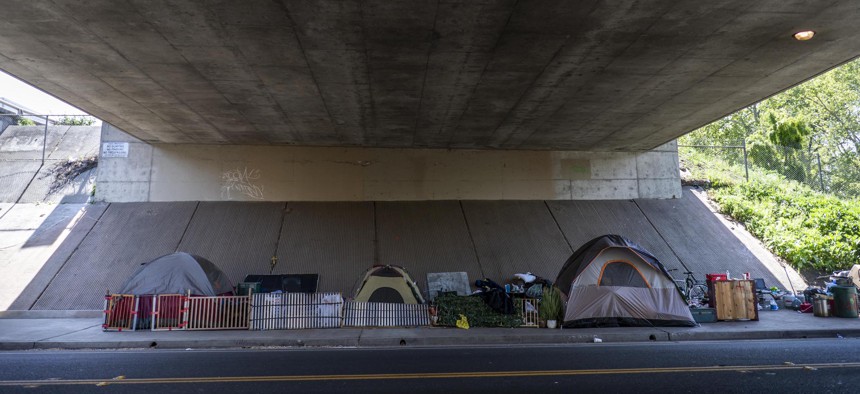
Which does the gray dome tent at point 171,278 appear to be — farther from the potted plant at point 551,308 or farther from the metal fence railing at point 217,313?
the potted plant at point 551,308

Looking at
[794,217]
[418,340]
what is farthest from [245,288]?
[794,217]

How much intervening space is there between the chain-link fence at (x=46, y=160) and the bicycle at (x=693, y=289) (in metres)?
21.2

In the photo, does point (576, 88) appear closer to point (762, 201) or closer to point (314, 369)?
point (314, 369)

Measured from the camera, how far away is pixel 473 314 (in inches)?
465

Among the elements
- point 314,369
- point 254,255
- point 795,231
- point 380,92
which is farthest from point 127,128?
point 795,231

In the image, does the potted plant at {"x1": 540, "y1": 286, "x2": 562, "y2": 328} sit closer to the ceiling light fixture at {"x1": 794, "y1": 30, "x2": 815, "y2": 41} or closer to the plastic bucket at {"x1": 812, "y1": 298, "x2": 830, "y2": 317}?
the plastic bucket at {"x1": 812, "y1": 298, "x2": 830, "y2": 317}

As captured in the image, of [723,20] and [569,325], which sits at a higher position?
[723,20]

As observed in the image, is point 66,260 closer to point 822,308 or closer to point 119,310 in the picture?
point 119,310

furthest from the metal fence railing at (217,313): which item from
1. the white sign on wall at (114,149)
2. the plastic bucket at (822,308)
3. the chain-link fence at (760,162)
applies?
the chain-link fence at (760,162)

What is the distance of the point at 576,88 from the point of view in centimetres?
1314

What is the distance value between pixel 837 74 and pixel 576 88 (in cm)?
2759

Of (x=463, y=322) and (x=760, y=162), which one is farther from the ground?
(x=760, y=162)

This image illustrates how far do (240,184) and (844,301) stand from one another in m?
19.2

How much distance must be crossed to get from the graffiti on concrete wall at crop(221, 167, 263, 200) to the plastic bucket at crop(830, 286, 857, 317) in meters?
18.2
